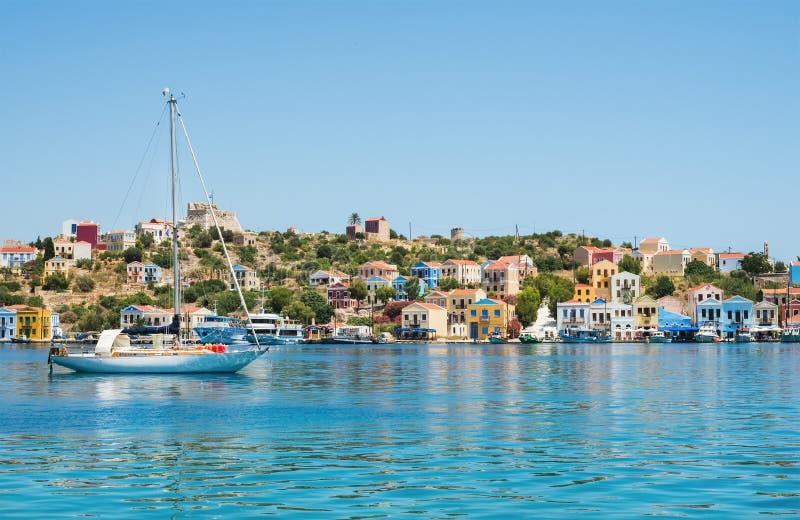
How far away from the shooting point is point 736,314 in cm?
12600

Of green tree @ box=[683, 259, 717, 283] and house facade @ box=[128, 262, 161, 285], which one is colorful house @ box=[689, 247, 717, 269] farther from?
house facade @ box=[128, 262, 161, 285]

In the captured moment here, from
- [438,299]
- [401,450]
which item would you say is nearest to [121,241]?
[438,299]

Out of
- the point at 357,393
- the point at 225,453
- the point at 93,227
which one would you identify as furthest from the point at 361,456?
the point at 93,227

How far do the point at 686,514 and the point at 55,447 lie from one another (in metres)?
14.6

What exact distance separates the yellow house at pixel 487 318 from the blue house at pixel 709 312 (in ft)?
77.8

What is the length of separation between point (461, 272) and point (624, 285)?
24.3m

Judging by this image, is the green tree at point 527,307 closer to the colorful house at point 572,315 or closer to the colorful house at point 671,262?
the colorful house at point 572,315

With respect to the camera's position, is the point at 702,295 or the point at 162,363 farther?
the point at 702,295

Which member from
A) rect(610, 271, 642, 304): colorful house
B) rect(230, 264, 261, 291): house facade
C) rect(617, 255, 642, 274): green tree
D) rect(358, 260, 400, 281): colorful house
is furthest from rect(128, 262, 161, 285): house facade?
rect(617, 255, 642, 274): green tree

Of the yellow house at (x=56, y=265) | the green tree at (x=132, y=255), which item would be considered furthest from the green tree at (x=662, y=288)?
the yellow house at (x=56, y=265)

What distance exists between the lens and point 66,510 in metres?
16.4

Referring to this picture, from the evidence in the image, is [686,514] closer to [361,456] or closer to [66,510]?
[361,456]

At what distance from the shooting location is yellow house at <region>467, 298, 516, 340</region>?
12600 centimetres

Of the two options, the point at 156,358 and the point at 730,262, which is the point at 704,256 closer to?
the point at 730,262
